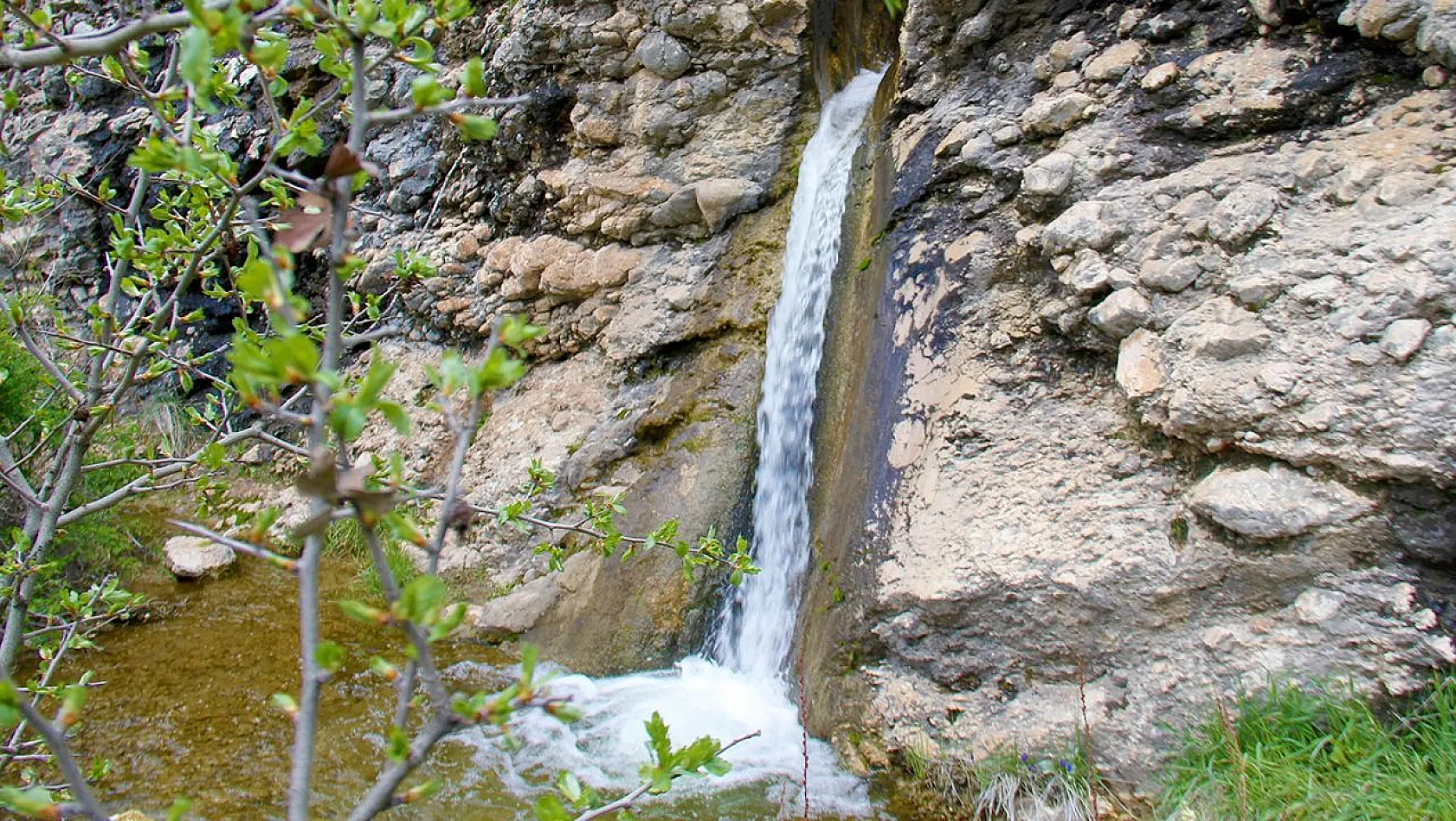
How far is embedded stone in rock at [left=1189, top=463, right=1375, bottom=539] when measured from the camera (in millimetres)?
2613

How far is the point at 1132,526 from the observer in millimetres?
3045

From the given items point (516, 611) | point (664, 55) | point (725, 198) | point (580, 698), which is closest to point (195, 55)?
point (580, 698)

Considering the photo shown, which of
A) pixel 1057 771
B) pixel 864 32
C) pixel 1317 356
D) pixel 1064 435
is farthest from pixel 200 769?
pixel 864 32

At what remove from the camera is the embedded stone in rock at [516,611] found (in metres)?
4.98

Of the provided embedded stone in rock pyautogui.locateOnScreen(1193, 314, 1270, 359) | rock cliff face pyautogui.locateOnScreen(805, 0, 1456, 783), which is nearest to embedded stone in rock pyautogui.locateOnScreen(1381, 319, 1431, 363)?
rock cliff face pyautogui.locateOnScreen(805, 0, 1456, 783)

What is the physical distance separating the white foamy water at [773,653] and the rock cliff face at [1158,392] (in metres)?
0.26

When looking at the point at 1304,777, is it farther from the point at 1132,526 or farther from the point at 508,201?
the point at 508,201

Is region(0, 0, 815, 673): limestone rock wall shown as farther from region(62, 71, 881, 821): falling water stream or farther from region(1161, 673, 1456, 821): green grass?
region(1161, 673, 1456, 821): green grass

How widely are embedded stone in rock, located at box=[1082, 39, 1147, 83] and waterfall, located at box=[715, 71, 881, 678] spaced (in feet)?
4.96

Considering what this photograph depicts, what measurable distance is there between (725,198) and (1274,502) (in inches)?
152

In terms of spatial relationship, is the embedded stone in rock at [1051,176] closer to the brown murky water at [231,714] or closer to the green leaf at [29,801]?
the brown murky water at [231,714]

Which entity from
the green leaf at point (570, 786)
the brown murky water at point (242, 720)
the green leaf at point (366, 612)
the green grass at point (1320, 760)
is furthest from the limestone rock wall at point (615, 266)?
the green leaf at point (366, 612)

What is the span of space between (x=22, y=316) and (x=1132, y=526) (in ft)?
10.7

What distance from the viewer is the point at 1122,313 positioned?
3.25 m
